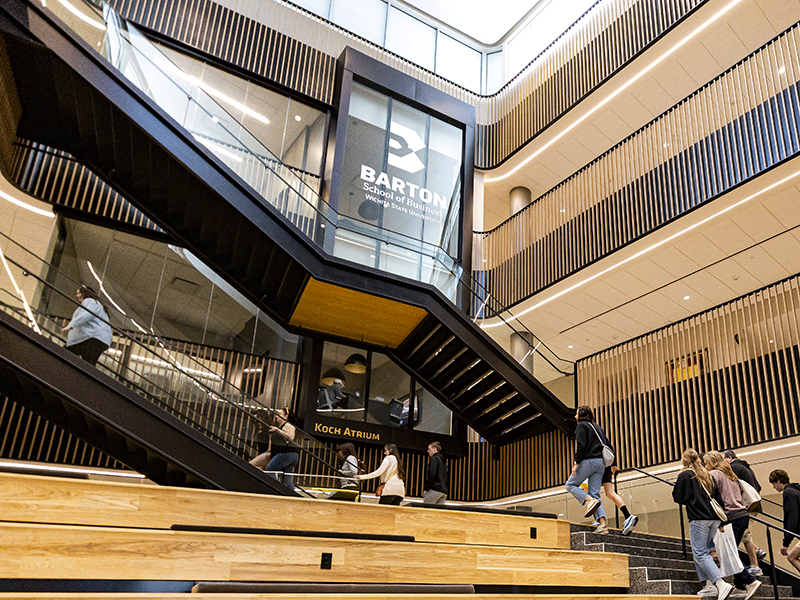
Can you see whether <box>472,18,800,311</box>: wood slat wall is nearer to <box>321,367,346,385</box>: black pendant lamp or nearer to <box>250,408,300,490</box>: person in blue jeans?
<box>321,367,346,385</box>: black pendant lamp

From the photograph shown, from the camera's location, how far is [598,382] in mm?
11016

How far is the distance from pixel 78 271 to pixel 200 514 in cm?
584

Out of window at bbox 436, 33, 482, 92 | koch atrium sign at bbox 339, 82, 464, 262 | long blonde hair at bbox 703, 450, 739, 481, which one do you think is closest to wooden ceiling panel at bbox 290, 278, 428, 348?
koch atrium sign at bbox 339, 82, 464, 262

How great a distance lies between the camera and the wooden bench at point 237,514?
4.88m

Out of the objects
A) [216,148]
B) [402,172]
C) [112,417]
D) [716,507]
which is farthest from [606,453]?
[402,172]

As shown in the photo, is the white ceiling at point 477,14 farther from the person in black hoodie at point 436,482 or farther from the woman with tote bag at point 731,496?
the woman with tote bag at point 731,496

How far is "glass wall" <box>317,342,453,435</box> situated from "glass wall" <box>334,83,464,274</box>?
236cm

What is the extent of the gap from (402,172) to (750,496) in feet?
27.4

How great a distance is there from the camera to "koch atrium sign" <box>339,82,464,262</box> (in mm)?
11961

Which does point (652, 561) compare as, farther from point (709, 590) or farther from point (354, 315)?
point (354, 315)

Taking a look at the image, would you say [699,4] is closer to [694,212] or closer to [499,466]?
[694,212]

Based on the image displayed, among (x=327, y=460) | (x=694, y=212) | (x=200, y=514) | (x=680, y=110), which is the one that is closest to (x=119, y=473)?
(x=327, y=460)

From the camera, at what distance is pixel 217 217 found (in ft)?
31.7

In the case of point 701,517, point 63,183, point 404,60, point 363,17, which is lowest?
point 701,517
